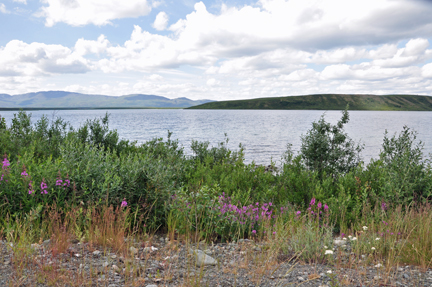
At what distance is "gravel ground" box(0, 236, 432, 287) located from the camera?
368 cm

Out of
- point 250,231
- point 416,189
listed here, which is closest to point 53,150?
point 250,231

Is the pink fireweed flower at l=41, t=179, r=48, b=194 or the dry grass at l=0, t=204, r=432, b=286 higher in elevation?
the pink fireweed flower at l=41, t=179, r=48, b=194

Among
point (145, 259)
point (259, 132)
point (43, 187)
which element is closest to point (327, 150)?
point (145, 259)

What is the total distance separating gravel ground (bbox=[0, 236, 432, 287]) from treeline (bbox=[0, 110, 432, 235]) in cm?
109

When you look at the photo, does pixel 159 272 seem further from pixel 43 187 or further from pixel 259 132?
pixel 259 132

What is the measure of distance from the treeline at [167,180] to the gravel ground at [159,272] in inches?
42.7

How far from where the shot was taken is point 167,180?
6.90m

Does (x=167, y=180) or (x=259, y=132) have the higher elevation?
(x=167, y=180)

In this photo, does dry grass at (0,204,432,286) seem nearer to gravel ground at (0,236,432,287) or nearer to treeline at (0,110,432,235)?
gravel ground at (0,236,432,287)

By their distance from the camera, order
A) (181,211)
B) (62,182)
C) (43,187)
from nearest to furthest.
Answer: (43,187)
(62,182)
(181,211)

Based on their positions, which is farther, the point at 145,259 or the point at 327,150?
the point at 327,150

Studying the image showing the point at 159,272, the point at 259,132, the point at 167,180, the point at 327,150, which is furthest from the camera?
the point at 259,132

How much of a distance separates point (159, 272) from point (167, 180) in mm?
2965

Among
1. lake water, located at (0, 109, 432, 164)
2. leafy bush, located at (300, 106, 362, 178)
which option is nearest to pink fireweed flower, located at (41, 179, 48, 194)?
lake water, located at (0, 109, 432, 164)
